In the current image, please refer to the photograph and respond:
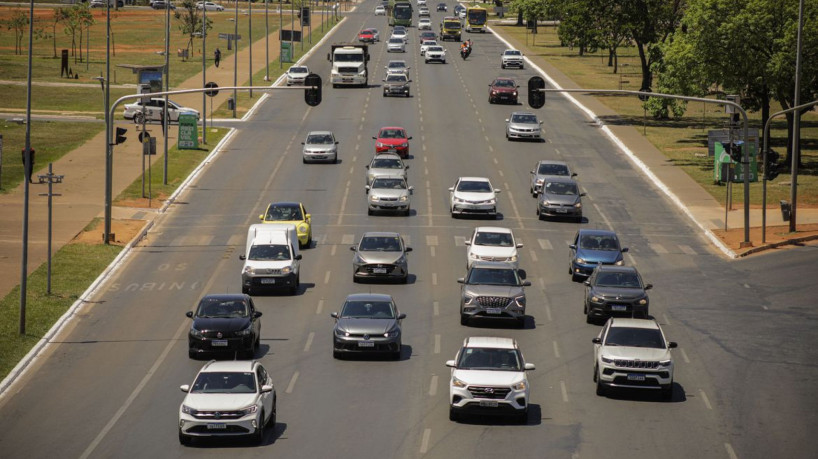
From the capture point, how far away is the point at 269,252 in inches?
1645

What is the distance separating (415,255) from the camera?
160ft

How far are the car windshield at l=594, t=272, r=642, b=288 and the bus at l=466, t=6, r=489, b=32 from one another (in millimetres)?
114159

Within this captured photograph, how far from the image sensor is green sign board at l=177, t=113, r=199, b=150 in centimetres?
7169

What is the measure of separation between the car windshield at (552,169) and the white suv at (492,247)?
15.0 meters

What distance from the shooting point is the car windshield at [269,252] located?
41.6 metres

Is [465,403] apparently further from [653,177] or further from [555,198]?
[653,177]

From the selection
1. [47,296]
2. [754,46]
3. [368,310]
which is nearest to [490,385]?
[368,310]

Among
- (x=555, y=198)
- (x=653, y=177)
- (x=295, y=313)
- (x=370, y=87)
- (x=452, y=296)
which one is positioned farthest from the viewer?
(x=370, y=87)

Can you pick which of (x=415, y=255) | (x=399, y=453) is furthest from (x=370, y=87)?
(x=399, y=453)

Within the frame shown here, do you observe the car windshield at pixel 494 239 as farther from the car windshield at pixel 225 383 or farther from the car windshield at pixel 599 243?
the car windshield at pixel 225 383

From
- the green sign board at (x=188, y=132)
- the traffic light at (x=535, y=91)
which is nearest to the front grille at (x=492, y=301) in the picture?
the traffic light at (x=535, y=91)

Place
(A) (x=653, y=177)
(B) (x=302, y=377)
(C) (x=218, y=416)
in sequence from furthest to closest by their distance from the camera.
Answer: (A) (x=653, y=177) → (B) (x=302, y=377) → (C) (x=218, y=416)

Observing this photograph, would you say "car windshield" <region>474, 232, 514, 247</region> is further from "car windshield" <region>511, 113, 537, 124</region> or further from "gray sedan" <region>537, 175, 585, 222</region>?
"car windshield" <region>511, 113, 537, 124</region>

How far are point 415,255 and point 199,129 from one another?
111 feet
